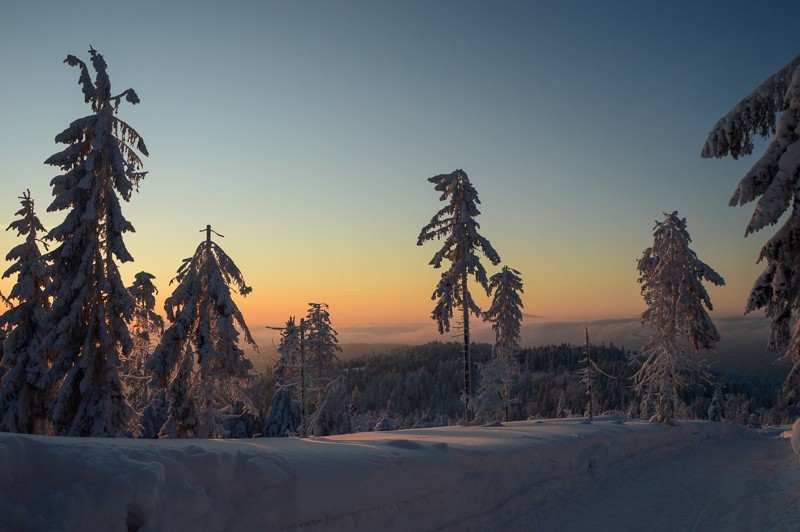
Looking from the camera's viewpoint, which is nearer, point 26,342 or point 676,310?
point 26,342

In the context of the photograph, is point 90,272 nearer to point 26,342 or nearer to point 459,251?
point 26,342

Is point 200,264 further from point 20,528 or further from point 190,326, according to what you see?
point 20,528

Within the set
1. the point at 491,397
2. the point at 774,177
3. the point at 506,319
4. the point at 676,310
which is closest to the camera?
the point at 774,177

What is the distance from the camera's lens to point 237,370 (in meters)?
19.5

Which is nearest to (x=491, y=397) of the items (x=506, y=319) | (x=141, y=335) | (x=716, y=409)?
Result: (x=506, y=319)

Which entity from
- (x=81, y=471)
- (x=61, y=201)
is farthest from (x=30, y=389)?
(x=81, y=471)

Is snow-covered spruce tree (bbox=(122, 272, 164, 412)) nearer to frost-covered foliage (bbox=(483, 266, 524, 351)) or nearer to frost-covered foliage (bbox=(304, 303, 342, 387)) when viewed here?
frost-covered foliage (bbox=(304, 303, 342, 387))

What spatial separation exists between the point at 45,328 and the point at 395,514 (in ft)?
53.7

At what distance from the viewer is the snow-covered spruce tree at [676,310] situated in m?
26.8

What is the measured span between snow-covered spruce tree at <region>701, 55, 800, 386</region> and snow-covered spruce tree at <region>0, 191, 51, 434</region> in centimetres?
2077

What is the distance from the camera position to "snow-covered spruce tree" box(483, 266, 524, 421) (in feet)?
122

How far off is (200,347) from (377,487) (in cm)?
1400

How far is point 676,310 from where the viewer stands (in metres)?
27.5

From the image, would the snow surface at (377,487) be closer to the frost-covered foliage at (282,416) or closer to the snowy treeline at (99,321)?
the snowy treeline at (99,321)
